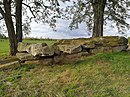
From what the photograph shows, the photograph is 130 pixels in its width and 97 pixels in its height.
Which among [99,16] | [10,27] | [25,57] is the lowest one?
[25,57]

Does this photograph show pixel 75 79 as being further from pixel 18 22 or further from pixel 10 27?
pixel 18 22

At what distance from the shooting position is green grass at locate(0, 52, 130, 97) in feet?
22.7

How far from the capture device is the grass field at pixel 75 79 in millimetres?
→ 6922

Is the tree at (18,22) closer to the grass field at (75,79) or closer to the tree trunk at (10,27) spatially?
the tree trunk at (10,27)

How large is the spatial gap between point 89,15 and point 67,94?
9572mm

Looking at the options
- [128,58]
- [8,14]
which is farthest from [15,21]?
[128,58]

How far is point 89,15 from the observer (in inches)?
625

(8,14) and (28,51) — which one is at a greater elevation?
(8,14)

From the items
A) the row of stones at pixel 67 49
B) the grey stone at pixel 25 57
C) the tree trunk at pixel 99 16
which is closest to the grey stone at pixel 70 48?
the row of stones at pixel 67 49

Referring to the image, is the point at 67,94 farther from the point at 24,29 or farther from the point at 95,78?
the point at 24,29

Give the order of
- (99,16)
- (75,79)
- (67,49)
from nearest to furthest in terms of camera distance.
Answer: (75,79)
(67,49)
(99,16)

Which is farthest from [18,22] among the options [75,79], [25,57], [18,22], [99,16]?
[75,79]

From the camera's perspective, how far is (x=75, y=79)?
25.1 feet

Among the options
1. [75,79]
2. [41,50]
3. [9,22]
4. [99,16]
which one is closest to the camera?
[75,79]
